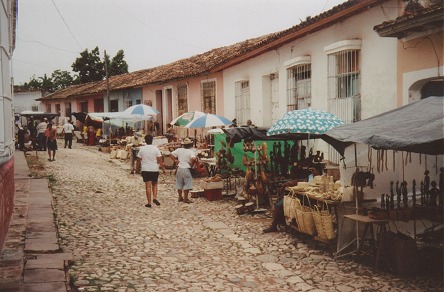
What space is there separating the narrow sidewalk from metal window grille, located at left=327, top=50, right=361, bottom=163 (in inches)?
239

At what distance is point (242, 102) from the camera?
16.9m

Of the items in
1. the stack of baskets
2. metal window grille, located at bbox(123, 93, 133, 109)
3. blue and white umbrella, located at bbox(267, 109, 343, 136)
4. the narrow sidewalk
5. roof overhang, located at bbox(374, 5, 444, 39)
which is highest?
metal window grille, located at bbox(123, 93, 133, 109)

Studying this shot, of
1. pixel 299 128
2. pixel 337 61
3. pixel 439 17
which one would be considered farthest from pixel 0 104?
pixel 337 61

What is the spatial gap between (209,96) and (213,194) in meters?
9.03

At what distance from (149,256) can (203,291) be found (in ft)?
5.00

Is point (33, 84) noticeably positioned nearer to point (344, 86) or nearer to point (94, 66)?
point (94, 66)

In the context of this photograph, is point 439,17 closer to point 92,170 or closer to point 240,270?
point 240,270

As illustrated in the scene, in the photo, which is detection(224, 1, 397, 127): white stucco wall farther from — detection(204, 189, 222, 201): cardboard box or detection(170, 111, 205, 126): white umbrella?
detection(204, 189, 222, 201): cardboard box

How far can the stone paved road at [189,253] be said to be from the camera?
5590 mm

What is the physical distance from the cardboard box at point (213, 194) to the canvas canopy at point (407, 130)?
5.33 meters

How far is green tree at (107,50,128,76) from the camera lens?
42812 mm

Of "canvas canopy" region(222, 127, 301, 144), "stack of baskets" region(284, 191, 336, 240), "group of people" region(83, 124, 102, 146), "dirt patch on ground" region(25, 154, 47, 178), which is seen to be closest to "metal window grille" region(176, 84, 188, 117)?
"dirt patch on ground" region(25, 154, 47, 178)

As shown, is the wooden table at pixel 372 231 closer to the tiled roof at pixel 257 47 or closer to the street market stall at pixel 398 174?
the street market stall at pixel 398 174

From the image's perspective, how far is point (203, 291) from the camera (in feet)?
17.6
